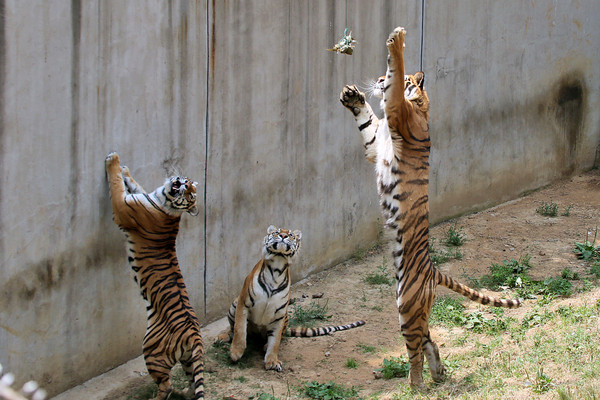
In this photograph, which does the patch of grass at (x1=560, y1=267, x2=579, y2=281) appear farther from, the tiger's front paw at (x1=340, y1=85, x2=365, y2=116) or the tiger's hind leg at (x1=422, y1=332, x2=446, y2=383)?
the tiger's front paw at (x1=340, y1=85, x2=365, y2=116)

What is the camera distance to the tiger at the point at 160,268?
17.1 ft

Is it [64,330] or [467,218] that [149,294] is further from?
[467,218]

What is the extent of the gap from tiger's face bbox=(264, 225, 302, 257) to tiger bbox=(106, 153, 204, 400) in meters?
0.79

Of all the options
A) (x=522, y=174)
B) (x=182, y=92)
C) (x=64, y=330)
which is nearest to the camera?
(x=64, y=330)

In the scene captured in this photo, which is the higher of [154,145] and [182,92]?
[182,92]

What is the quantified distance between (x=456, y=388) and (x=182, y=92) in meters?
3.20

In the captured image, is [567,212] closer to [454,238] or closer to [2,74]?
[454,238]

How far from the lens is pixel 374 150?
5699 millimetres

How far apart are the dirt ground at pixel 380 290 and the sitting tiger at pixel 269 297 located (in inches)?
7.7

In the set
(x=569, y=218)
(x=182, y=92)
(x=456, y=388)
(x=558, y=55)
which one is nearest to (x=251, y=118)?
(x=182, y=92)

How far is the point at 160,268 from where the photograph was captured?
17.8ft

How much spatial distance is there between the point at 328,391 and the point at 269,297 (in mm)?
966

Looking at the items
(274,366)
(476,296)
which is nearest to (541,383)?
(476,296)

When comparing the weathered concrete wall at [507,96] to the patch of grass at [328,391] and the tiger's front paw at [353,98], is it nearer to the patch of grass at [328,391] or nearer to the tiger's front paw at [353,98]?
the tiger's front paw at [353,98]
